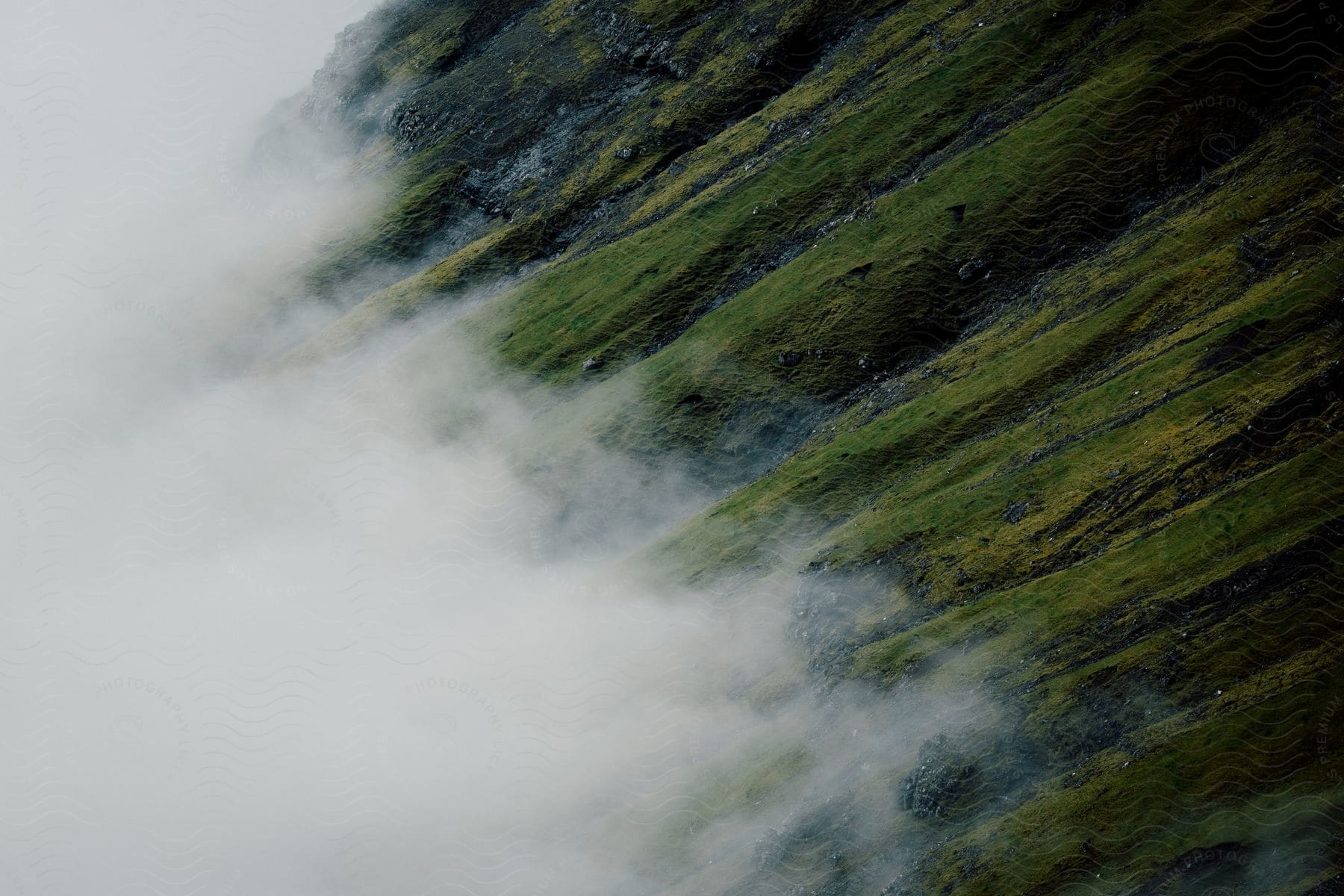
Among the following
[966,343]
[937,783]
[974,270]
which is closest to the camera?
[937,783]

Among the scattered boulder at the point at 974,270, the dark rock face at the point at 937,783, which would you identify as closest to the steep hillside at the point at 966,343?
the dark rock face at the point at 937,783

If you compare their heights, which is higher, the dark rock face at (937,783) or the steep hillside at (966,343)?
the steep hillside at (966,343)

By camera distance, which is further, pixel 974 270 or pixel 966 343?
pixel 974 270

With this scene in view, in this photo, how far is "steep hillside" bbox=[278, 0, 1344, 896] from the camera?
2731 inches

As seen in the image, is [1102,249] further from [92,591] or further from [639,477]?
[92,591]

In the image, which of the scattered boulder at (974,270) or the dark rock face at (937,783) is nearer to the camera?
the dark rock face at (937,783)

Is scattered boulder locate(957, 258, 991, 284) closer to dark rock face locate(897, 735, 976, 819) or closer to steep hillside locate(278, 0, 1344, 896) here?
steep hillside locate(278, 0, 1344, 896)

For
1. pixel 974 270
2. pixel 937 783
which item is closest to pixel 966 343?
pixel 974 270

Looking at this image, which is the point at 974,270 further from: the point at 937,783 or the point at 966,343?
the point at 937,783

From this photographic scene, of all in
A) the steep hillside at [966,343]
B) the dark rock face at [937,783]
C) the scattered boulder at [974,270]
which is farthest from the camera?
the scattered boulder at [974,270]

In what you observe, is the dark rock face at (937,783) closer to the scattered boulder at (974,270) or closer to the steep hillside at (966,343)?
the steep hillside at (966,343)

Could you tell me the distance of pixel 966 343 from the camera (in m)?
106

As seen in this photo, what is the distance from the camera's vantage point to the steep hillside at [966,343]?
69375mm

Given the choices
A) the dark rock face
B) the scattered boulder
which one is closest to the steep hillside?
the dark rock face
